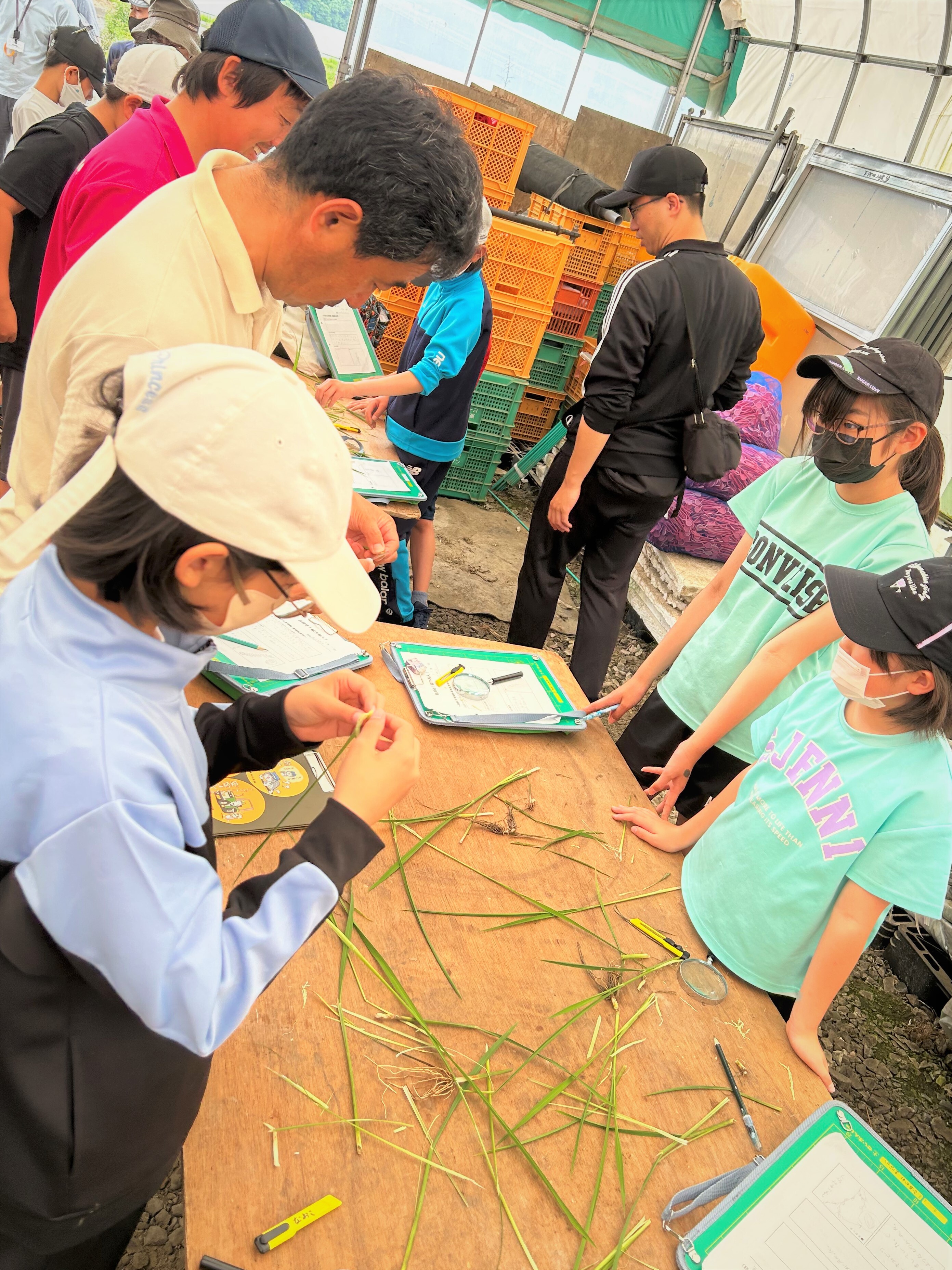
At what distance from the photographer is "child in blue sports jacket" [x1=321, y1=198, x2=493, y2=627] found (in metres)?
3.49

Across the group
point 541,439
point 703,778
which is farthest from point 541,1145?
point 541,439

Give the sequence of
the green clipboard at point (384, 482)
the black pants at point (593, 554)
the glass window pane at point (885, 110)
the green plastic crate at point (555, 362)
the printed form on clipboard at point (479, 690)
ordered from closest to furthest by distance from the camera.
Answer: the printed form on clipboard at point (479, 690)
the green clipboard at point (384, 482)
the black pants at point (593, 554)
the green plastic crate at point (555, 362)
the glass window pane at point (885, 110)

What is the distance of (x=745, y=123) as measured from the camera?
31.8ft

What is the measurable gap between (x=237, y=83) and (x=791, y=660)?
6.12 ft

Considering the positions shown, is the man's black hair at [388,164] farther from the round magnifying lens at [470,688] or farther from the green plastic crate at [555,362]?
the green plastic crate at [555,362]

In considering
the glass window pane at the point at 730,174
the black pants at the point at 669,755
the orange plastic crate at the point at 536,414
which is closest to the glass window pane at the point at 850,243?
the glass window pane at the point at 730,174

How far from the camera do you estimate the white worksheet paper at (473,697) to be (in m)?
1.89

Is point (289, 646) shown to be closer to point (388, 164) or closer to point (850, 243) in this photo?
point (388, 164)

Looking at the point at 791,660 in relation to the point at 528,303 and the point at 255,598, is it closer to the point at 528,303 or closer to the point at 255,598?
the point at 255,598

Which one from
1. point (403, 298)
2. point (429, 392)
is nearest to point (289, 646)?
point (429, 392)

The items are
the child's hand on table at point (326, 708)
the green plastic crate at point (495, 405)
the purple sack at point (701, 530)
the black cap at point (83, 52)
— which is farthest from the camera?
the green plastic crate at point (495, 405)

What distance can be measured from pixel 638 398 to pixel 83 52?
12.6ft

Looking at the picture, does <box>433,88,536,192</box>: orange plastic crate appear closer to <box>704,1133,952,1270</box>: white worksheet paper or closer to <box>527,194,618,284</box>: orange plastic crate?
<box>527,194,618,284</box>: orange plastic crate

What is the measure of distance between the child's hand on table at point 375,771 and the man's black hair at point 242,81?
1549 millimetres
